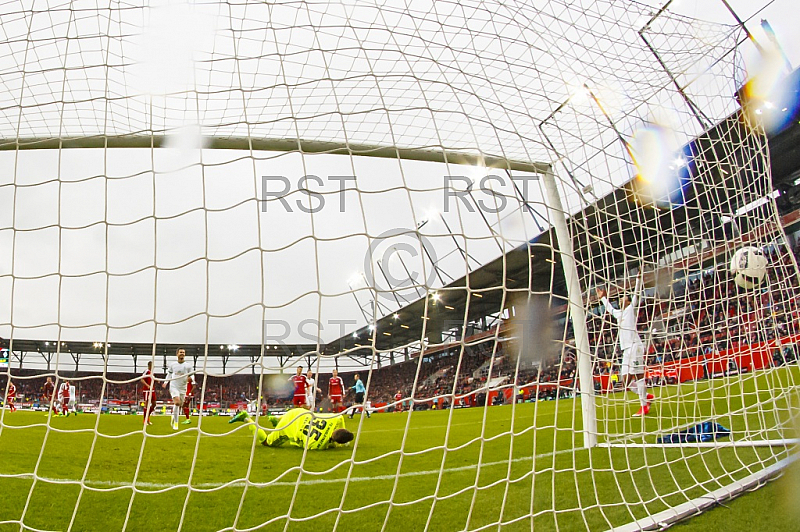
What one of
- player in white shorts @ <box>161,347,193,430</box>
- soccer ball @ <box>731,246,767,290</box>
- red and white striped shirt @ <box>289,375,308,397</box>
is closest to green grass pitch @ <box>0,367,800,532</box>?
soccer ball @ <box>731,246,767,290</box>

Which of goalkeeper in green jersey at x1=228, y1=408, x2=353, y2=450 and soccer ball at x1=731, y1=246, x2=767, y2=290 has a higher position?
soccer ball at x1=731, y1=246, x2=767, y2=290

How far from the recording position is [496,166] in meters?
3.20

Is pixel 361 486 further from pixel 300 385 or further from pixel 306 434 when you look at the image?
pixel 300 385

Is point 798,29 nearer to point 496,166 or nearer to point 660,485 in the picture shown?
point 496,166

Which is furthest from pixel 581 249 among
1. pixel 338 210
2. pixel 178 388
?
pixel 178 388

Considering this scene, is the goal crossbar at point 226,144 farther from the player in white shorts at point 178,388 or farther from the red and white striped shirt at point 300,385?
the red and white striped shirt at point 300,385

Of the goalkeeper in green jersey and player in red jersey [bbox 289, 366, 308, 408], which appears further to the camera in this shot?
player in red jersey [bbox 289, 366, 308, 408]

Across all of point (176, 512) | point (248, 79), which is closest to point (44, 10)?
point (248, 79)

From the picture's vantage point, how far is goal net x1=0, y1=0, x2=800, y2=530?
210 cm

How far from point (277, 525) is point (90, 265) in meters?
1.60

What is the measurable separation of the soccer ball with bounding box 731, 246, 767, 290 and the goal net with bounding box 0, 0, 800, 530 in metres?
0.04

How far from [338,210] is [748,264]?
2859 mm

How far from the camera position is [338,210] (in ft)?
10.7

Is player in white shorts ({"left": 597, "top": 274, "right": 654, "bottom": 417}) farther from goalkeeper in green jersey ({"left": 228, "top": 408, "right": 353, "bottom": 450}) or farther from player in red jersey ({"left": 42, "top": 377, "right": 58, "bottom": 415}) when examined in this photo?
player in red jersey ({"left": 42, "top": 377, "right": 58, "bottom": 415})
